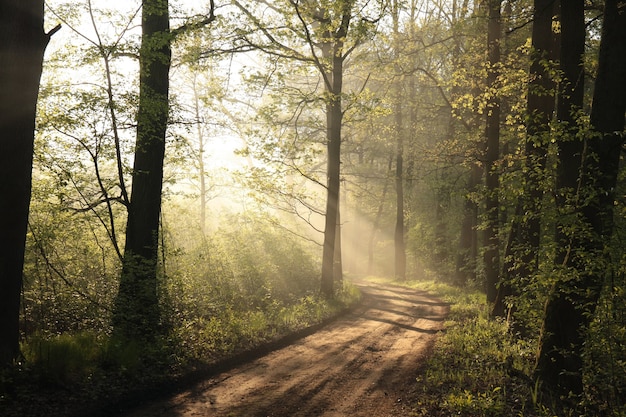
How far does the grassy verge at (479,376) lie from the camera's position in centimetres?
661

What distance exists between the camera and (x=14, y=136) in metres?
6.32

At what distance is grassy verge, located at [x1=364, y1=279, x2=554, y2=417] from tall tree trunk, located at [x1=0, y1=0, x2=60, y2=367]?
637 cm

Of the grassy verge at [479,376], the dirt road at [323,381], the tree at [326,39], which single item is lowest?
the dirt road at [323,381]

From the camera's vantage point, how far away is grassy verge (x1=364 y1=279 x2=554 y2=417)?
6613mm

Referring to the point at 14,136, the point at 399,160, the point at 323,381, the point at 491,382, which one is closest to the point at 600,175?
the point at 491,382

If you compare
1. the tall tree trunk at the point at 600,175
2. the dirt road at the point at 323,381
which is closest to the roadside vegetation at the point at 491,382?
the dirt road at the point at 323,381

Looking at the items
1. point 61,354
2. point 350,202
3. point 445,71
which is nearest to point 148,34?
point 61,354

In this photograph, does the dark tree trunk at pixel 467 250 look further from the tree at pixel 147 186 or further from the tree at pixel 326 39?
the tree at pixel 147 186

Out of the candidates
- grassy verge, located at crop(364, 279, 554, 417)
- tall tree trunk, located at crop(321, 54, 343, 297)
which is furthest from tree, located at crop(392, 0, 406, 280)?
grassy verge, located at crop(364, 279, 554, 417)

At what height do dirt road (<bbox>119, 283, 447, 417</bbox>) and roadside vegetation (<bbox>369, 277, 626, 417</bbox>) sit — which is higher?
roadside vegetation (<bbox>369, 277, 626, 417</bbox>)

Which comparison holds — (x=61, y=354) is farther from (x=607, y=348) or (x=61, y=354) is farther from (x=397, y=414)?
(x=607, y=348)

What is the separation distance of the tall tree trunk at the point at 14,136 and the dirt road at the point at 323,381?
246cm

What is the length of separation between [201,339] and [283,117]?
1189 centimetres

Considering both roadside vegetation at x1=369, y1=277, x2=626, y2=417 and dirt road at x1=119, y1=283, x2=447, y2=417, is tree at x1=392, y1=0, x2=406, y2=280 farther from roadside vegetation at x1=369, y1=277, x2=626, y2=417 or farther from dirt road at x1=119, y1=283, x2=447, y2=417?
roadside vegetation at x1=369, y1=277, x2=626, y2=417
